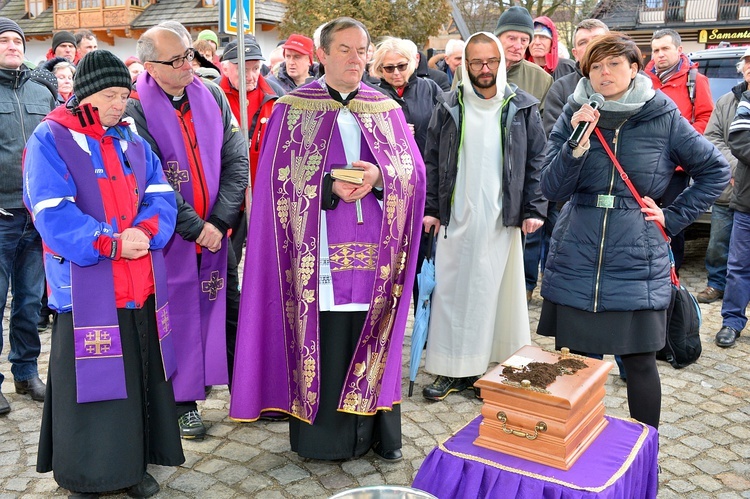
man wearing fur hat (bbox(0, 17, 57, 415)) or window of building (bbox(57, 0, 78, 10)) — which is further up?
window of building (bbox(57, 0, 78, 10))

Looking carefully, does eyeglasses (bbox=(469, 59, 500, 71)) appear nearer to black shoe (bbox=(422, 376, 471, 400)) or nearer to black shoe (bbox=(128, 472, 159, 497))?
black shoe (bbox=(422, 376, 471, 400))

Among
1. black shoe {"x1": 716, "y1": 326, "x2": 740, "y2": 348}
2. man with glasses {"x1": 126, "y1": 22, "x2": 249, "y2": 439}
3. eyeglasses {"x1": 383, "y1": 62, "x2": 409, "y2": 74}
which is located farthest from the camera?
black shoe {"x1": 716, "y1": 326, "x2": 740, "y2": 348}

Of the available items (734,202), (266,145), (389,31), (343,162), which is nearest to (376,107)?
(343,162)

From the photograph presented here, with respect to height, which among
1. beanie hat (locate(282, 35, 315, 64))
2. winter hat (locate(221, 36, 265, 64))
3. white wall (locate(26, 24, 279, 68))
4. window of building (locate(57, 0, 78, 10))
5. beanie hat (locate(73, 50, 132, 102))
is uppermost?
window of building (locate(57, 0, 78, 10))

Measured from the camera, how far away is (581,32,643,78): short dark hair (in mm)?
3367

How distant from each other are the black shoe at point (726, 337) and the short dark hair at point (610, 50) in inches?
130

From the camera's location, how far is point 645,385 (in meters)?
3.62

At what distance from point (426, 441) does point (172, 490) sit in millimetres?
1374

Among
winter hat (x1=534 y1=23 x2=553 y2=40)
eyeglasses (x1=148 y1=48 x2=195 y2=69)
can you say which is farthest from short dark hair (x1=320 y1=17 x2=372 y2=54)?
winter hat (x1=534 y1=23 x2=553 y2=40)

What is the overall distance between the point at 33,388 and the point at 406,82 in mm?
3208

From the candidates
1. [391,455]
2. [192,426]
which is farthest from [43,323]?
[391,455]

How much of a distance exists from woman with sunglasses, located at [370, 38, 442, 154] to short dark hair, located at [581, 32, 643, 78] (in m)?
2.09

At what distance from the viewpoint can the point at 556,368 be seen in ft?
9.90

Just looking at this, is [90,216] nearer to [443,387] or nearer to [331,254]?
[331,254]
